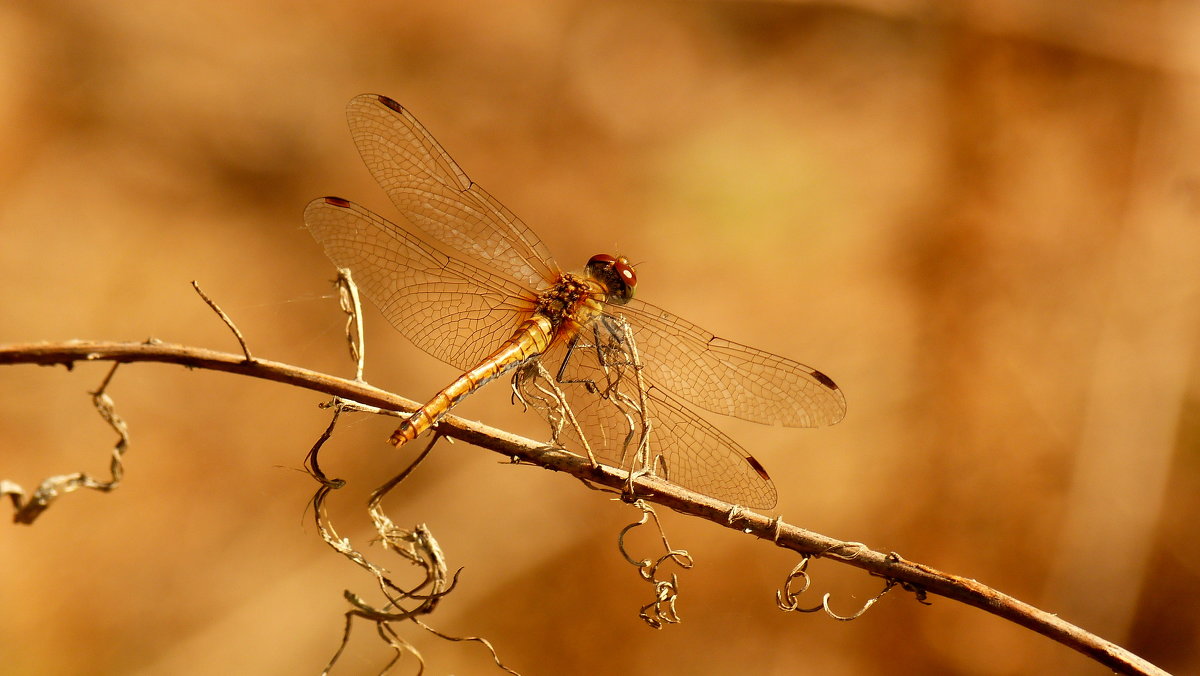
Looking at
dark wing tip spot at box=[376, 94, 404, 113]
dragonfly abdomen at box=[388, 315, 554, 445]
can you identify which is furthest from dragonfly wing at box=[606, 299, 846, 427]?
dark wing tip spot at box=[376, 94, 404, 113]

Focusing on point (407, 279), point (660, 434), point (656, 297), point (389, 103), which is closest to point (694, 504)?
point (660, 434)

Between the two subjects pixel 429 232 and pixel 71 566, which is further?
pixel 71 566

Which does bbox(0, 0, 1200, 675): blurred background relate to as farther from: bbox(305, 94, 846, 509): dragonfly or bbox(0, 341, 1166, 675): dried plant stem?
bbox(0, 341, 1166, 675): dried plant stem

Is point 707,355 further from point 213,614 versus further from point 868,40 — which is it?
point 868,40

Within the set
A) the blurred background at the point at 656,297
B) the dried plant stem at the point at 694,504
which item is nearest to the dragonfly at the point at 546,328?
the dried plant stem at the point at 694,504

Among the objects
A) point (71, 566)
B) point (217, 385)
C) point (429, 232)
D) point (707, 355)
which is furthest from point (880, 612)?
point (71, 566)

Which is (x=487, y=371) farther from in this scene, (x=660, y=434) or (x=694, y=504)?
(x=694, y=504)

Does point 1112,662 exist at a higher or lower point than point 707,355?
lower
